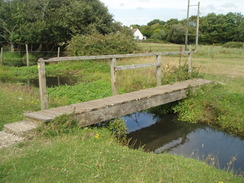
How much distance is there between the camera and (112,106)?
22.8 ft

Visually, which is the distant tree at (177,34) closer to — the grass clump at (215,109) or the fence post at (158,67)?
the grass clump at (215,109)

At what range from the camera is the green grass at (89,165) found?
3756 millimetres

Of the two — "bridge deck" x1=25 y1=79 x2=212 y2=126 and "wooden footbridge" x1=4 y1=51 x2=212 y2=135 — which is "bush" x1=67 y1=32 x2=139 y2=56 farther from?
"wooden footbridge" x1=4 y1=51 x2=212 y2=135

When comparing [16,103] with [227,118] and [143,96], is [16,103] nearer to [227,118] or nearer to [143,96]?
[143,96]

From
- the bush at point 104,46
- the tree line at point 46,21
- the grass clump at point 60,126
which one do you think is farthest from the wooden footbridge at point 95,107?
the tree line at point 46,21

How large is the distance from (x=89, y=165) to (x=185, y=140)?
4.82 metres

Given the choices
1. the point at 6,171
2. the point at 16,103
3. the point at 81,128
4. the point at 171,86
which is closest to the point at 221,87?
the point at 171,86

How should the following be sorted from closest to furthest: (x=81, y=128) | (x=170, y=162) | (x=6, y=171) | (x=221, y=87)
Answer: (x=6, y=171) < (x=170, y=162) < (x=81, y=128) < (x=221, y=87)

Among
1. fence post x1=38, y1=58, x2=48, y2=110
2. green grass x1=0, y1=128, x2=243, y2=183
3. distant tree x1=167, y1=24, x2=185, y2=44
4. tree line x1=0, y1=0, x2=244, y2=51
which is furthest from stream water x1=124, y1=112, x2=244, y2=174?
distant tree x1=167, y1=24, x2=185, y2=44

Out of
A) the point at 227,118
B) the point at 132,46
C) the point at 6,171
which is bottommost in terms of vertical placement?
the point at 227,118

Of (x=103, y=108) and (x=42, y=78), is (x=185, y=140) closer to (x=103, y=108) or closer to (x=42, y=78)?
(x=103, y=108)

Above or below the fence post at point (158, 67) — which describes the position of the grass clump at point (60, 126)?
below

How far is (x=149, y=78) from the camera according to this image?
11.8 meters

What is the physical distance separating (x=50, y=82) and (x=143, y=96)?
30.7ft
